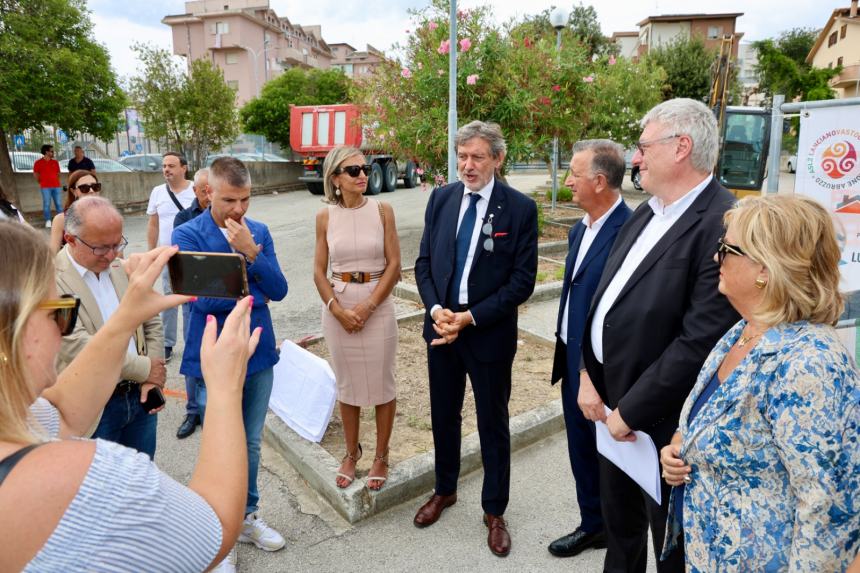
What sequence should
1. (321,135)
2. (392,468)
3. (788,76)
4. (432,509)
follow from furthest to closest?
(788,76) → (321,135) → (392,468) → (432,509)

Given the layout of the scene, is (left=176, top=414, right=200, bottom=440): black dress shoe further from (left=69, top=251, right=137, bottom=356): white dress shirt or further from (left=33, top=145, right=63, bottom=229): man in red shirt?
(left=33, top=145, right=63, bottom=229): man in red shirt

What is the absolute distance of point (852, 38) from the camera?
4069 cm

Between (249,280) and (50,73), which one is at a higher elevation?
(50,73)

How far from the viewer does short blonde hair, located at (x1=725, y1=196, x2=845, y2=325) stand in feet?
5.25

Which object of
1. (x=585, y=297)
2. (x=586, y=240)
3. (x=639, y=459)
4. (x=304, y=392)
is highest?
(x=586, y=240)

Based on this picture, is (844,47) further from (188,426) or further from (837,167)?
(188,426)

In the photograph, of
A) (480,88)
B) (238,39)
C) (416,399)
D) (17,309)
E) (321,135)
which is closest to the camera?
(17,309)

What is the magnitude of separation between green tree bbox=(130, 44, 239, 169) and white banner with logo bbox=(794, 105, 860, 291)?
19.6 meters

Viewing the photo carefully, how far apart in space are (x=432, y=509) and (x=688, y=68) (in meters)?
30.4

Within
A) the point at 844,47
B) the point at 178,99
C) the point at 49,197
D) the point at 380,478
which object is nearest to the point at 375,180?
the point at 178,99

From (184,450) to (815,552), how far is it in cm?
380

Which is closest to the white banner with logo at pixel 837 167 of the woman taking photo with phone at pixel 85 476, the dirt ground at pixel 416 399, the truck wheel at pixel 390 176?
the dirt ground at pixel 416 399

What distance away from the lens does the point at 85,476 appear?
3.23ft

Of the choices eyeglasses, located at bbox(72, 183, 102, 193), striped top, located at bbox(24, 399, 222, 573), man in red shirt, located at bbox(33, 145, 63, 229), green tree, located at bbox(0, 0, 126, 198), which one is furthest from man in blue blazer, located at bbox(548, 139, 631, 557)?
man in red shirt, located at bbox(33, 145, 63, 229)
